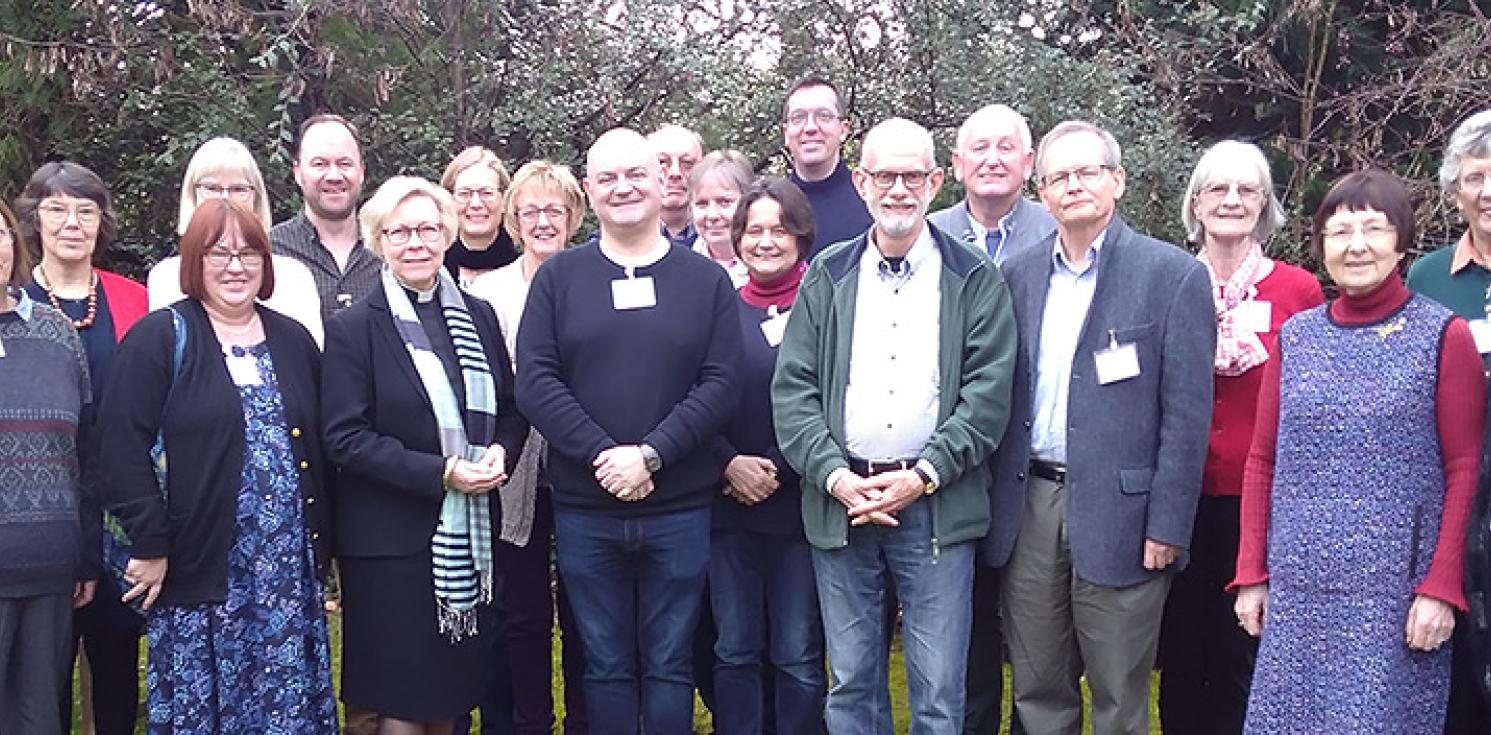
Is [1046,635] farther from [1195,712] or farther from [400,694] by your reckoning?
[400,694]

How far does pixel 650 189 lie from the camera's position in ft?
13.4

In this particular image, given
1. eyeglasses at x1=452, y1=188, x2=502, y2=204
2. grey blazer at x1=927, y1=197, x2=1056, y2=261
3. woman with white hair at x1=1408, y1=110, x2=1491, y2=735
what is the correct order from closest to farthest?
woman with white hair at x1=1408, y1=110, x2=1491, y2=735
grey blazer at x1=927, y1=197, x2=1056, y2=261
eyeglasses at x1=452, y1=188, x2=502, y2=204

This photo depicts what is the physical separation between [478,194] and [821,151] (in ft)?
4.32

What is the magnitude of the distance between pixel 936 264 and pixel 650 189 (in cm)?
88

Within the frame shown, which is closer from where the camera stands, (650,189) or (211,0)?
(650,189)

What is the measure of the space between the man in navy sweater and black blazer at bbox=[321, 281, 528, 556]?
0.32m

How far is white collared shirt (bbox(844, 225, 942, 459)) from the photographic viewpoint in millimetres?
3803

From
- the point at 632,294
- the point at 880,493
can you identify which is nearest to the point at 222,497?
the point at 632,294

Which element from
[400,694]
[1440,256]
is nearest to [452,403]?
[400,694]

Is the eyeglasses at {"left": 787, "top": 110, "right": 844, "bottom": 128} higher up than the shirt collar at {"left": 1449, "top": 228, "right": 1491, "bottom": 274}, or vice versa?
the eyeglasses at {"left": 787, "top": 110, "right": 844, "bottom": 128}

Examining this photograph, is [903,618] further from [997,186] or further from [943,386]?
[997,186]

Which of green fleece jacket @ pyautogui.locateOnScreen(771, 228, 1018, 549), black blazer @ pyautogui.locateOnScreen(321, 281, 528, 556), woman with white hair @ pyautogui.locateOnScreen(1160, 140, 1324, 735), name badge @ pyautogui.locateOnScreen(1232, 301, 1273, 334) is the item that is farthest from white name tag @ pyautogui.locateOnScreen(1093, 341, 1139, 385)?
black blazer @ pyautogui.locateOnScreen(321, 281, 528, 556)

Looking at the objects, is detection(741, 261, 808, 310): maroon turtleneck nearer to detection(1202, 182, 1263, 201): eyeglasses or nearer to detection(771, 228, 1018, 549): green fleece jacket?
detection(771, 228, 1018, 549): green fleece jacket

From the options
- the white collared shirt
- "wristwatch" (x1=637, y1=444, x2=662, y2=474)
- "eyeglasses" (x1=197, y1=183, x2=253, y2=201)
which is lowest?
"wristwatch" (x1=637, y1=444, x2=662, y2=474)
